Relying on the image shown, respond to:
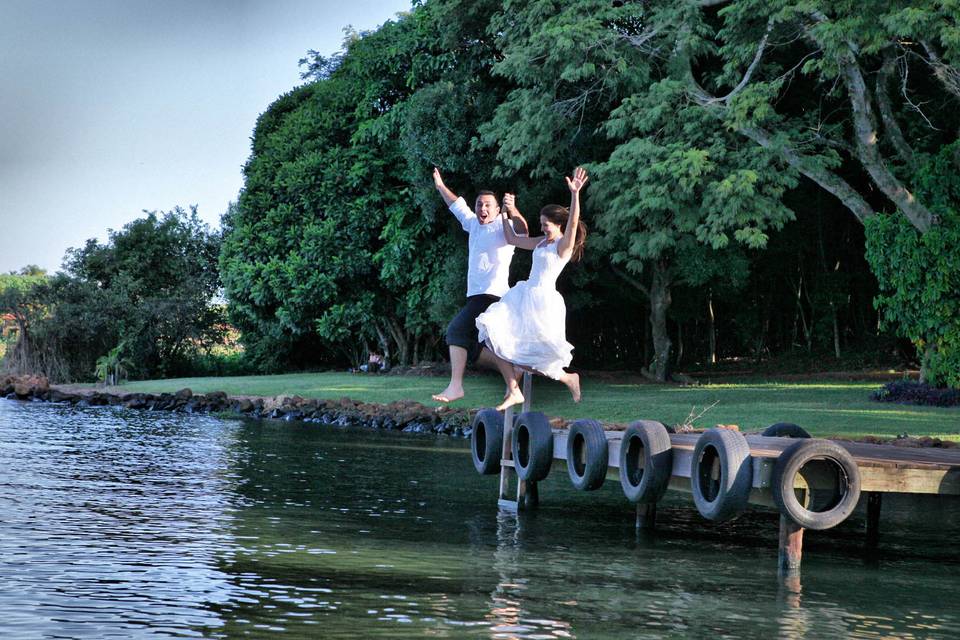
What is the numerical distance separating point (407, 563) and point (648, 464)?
2.45 m

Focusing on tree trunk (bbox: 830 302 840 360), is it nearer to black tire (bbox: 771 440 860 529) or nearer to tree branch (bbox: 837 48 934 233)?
tree branch (bbox: 837 48 934 233)

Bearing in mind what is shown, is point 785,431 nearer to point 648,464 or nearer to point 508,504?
point 648,464

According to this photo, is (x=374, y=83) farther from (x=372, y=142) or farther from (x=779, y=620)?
(x=779, y=620)

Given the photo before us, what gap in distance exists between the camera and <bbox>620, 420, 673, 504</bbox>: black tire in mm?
9438

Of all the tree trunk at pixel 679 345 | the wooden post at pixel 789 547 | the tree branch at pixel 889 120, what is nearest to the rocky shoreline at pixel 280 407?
the tree branch at pixel 889 120

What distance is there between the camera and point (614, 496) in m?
13.1

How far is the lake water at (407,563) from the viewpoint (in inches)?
254

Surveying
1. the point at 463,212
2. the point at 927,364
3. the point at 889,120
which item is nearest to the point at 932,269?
the point at 927,364

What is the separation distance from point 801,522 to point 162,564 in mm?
4638

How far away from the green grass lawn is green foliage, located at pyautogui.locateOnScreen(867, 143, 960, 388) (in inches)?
59.8

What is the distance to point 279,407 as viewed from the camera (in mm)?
25625

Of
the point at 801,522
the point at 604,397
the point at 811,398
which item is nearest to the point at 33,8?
the point at 604,397

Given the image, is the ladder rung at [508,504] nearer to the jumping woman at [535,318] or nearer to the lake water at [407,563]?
the lake water at [407,563]

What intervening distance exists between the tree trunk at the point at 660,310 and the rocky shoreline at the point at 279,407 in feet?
27.6
